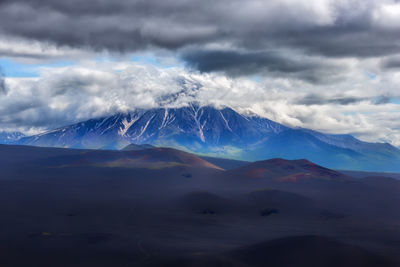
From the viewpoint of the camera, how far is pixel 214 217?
7283 inches

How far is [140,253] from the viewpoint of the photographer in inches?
4309

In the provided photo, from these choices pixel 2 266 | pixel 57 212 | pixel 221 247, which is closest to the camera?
pixel 2 266

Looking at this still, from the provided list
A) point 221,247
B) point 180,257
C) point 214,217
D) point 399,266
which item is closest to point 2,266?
point 180,257

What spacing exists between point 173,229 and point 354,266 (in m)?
71.0

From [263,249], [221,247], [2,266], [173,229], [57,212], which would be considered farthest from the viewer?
[57,212]

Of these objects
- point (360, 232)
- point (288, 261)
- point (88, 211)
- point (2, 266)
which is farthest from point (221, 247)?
point (88, 211)

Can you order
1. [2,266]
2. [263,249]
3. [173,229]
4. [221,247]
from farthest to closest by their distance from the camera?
[173,229]
[221,247]
[263,249]
[2,266]

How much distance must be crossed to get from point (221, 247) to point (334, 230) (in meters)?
59.5

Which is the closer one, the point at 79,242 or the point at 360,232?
the point at 79,242

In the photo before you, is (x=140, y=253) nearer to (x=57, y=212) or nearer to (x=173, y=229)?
(x=173, y=229)

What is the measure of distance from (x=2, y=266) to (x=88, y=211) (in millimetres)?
89241

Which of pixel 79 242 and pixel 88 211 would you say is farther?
pixel 88 211

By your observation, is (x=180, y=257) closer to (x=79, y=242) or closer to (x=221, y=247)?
(x=221, y=247)

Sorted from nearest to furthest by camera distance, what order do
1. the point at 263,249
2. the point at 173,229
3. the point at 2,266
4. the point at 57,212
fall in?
the point at 2,266 < the point at 263,249 < the point at 173,229 < the point at 57,212
